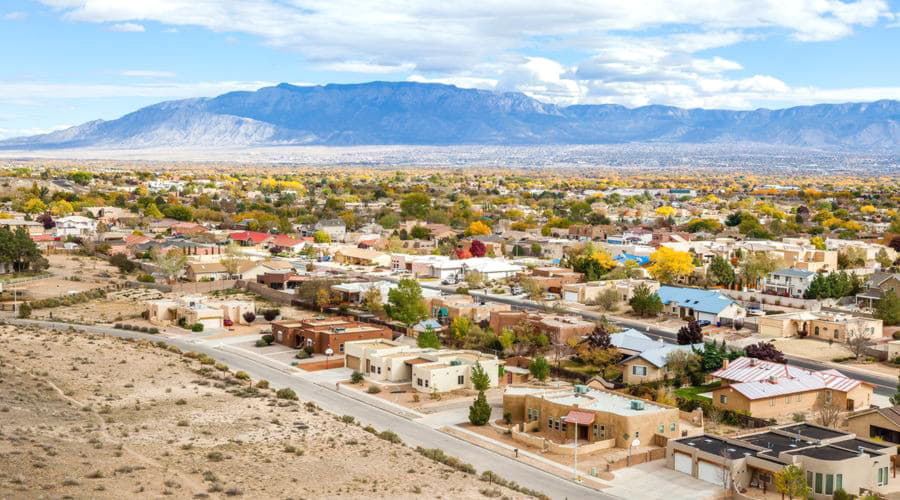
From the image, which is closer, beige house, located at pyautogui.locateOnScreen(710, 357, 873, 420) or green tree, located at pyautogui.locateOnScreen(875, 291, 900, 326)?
beige house, located at pyautogui.locateOnScreen(710, 357, 873, 420)

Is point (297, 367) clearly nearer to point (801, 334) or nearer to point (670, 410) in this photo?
point (670, 410)

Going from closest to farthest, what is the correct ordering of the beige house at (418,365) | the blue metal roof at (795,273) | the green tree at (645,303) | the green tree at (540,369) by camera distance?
the beige house at (418,365) < the green tree at (540,369) < the green tree at (645,303) < the blue metal roof at (795,273)

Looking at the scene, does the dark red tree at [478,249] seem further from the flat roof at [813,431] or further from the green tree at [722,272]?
the flat roof at [813,431]

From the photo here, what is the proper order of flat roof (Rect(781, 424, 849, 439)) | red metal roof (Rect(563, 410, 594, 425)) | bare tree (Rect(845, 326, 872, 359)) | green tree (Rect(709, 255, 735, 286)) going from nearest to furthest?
flat roof (Rect(781, 424, 849, 439))
red metal roof (Rect(563, 410, 594, 425))
bare tree (Rect(845, 326, 872, 359))
green tree (Rect(709, 255, 735, 286))

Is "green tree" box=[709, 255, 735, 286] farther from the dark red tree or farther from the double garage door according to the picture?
the double garage door

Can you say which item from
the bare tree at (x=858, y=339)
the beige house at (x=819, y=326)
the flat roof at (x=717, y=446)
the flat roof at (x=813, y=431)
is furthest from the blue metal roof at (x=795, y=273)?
the flat roof at (x=717, y=446)

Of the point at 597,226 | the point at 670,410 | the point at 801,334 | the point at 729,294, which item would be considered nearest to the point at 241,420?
the point at 670,410

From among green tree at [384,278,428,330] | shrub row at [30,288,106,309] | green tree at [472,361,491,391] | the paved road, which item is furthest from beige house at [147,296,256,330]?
green tree at [472,361,491,391]
